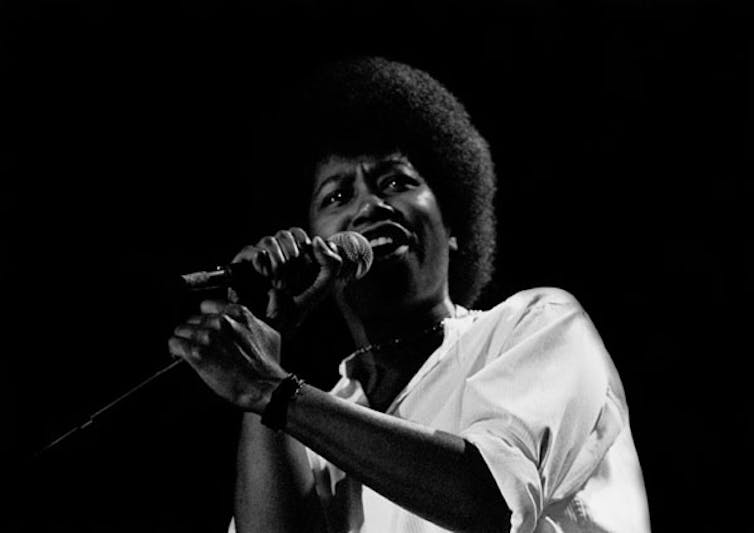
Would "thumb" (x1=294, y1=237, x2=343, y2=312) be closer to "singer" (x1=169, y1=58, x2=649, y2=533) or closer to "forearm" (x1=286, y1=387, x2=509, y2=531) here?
"singer" (x1=169, y1=58, x2=649, y2=533)

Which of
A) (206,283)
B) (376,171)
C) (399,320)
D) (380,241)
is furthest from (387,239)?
(206,283)

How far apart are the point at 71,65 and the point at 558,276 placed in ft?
5.83

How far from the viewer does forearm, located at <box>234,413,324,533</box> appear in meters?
2.29

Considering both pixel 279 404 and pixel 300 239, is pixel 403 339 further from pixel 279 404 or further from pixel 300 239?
pixel 279 404

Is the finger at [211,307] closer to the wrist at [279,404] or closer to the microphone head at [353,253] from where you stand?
the wrist at [279,404]

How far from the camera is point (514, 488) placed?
68.1 inches

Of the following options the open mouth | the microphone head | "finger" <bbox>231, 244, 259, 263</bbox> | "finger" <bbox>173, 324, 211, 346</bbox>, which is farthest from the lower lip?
"finger" <bbox>173, 324, 211, 346</bbox>

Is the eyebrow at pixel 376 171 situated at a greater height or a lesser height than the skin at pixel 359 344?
greater

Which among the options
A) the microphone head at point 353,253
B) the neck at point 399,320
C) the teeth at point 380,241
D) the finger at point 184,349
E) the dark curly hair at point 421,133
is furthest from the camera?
the dark curly hair at point 421,133

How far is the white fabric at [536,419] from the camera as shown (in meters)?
1.80

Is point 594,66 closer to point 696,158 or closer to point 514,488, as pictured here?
point 696,158

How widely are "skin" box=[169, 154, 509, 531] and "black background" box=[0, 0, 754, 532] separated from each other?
0.57 metres

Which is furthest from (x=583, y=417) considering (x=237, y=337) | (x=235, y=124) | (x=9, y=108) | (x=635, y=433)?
(x=9, y=108)

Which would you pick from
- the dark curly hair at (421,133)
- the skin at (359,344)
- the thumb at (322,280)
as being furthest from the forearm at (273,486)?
the dark curly hair at (421,133)
